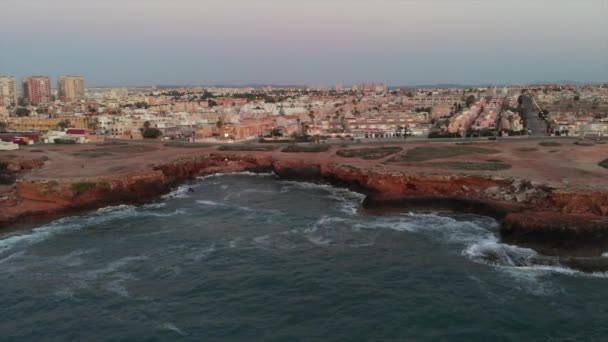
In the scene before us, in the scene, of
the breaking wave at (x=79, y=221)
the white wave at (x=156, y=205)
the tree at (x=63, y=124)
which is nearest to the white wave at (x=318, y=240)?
the breaking wave at (x=79, y=221)

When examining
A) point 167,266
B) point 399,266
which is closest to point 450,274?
point 399,266

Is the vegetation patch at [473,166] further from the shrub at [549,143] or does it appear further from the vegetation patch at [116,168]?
the vegetation patch at [116,168]

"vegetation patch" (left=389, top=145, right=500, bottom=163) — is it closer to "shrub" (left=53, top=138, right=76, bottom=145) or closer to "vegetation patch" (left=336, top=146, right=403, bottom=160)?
"vegetation patch" (left=336, top=146, right=403, bottom=160)

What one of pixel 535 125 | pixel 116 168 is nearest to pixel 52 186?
pixel 116 168

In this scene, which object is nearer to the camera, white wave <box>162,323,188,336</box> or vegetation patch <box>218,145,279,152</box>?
white wave <box>162,323,188,336</box>

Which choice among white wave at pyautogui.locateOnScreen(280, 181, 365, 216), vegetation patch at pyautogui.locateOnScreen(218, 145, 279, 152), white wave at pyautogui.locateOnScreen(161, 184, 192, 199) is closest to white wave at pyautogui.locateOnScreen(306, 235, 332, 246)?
white wave at pyautogui.locateOnScreen(280, 181, 365, 216)

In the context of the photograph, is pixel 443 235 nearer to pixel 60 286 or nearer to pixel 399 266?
pixel 399 266
